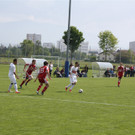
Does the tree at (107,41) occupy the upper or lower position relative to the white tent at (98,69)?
upper

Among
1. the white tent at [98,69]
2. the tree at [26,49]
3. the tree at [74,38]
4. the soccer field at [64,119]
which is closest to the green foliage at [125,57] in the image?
the tree at [74,38]

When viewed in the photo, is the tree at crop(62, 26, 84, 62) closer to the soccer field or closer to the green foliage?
the green foliage

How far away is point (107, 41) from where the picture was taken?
65750 millimetres

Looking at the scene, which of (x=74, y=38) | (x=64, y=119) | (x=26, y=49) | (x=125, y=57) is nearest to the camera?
(x=64, y=119)

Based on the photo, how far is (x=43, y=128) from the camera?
707cm

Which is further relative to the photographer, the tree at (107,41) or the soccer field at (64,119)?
the tree at (107,41)

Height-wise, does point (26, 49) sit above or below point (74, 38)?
below

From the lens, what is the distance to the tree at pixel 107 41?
65.2 m

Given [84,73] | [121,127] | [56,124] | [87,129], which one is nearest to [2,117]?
[56,124]

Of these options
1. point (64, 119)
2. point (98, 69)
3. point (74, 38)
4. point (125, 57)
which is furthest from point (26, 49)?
point (64, 119)

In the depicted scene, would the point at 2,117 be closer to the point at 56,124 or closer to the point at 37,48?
the point at 56,124

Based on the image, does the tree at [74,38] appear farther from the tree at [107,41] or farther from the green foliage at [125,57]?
the tree at [107,41]

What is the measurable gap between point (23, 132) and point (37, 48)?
46.8m

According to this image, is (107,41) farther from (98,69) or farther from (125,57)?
(98,69)
